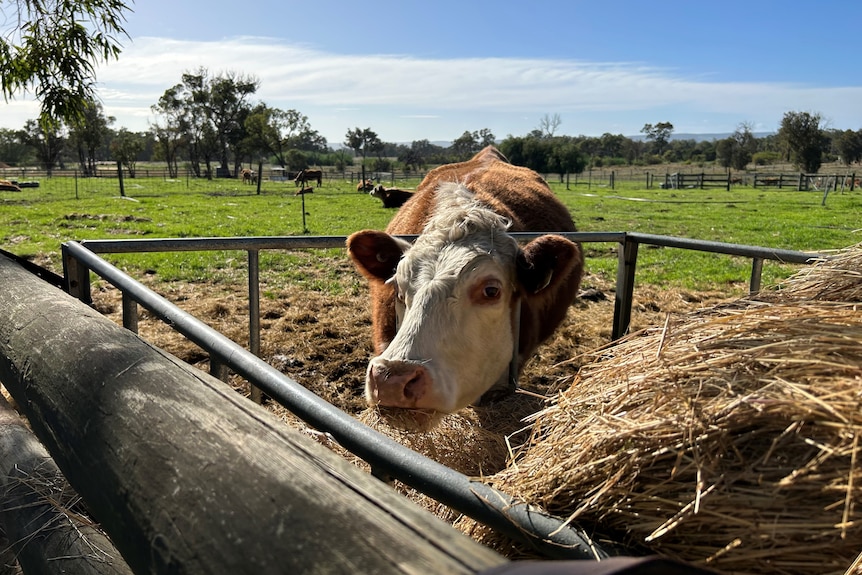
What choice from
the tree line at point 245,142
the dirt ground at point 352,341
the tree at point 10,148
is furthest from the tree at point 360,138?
the dirt ground at point 352,341

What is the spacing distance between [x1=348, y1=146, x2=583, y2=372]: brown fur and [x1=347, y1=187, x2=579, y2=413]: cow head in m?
0.01

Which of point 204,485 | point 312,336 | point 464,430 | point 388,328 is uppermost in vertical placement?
point 204,485

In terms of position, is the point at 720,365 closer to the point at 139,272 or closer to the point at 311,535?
the point at 311,535

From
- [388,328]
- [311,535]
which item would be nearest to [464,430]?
[388,328]

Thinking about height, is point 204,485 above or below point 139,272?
above

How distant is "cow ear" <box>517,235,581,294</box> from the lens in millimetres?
3346

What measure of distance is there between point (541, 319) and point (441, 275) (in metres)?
1.45

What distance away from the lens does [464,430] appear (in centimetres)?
318

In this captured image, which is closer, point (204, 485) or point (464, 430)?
point (204, 485)

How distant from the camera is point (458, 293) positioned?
3.18 metres

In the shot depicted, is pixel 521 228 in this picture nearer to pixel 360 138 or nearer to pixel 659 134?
pixel 360 138

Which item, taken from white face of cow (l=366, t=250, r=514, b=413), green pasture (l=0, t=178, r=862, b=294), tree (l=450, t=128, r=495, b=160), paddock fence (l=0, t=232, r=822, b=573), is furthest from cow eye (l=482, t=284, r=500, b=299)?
tree (l=450, t=128, r=495, b=160)

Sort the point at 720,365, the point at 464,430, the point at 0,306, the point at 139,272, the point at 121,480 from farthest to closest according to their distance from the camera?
the point at 139,272 → the point at 464,430 → the point at 0,306 → the point at 720,365 → the point at 121,480

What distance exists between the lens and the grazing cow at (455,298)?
2745mm
